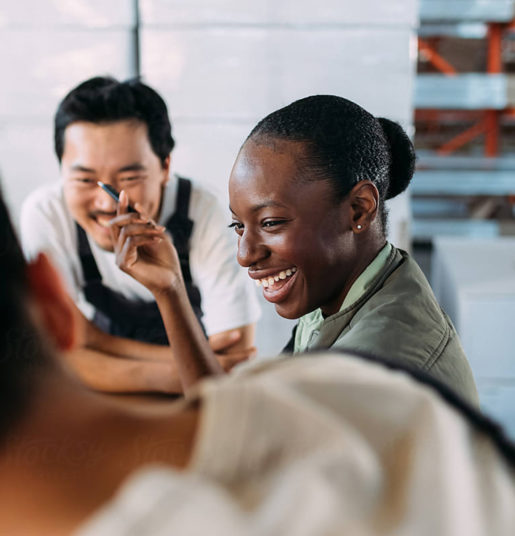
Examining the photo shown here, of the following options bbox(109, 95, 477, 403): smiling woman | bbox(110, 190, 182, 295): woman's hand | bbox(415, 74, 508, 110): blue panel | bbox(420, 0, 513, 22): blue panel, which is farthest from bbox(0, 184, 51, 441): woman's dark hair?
bbox(415, 74, 508, 110): blue panel

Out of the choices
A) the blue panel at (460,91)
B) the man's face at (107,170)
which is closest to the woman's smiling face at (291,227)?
the man's face at (107,170)

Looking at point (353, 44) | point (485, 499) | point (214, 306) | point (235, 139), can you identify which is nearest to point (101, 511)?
point (485, 499)

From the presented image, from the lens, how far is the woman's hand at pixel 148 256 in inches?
42.1

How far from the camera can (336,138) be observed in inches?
28.0

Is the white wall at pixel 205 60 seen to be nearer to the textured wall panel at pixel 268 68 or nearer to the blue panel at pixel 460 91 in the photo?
the textured wall panel at pixel 268 68

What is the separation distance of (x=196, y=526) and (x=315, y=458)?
0.17 ft

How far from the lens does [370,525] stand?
237 millimetres

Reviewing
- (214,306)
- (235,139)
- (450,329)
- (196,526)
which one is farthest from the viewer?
(235,139)

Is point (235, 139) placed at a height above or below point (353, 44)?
below

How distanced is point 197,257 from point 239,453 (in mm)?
1060

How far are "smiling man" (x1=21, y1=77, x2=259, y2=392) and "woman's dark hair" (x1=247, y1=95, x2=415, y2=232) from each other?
0.53 metres

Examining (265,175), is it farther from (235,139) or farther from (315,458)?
(235,139)

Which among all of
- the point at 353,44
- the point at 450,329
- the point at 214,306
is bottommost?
the point at 214,306

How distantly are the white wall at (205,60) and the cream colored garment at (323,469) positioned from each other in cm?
115
